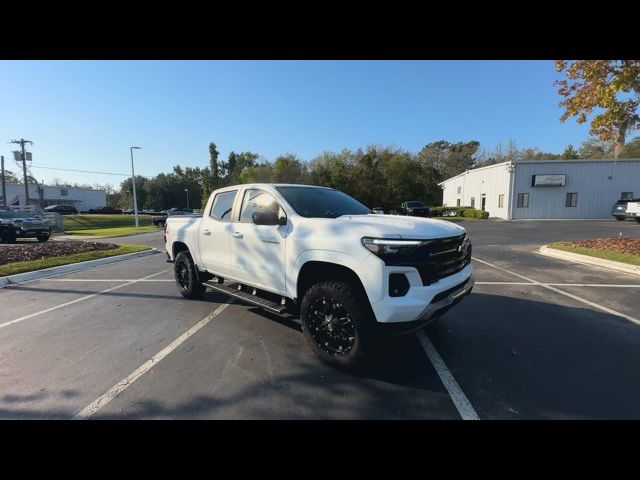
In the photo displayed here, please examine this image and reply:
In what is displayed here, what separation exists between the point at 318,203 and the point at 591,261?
29.9 ft

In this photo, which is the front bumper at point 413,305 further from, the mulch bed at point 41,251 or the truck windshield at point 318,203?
the mulch bed at point 41,251

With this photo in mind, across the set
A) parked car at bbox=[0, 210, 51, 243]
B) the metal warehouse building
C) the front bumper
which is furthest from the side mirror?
the metal warehouse building

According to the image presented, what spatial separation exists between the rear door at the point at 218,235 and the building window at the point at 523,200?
32.1 m

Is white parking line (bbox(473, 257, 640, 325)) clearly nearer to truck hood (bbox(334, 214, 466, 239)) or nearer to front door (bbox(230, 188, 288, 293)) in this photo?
truck hood (bbox(334, 214, 466, 239))

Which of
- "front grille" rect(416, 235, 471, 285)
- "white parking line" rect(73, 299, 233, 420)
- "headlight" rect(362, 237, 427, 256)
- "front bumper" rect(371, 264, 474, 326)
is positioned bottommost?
"white parking line" rect(73, 299, 233, 420)

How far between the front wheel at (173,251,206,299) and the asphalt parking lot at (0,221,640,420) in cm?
22

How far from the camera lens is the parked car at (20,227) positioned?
1541 cm

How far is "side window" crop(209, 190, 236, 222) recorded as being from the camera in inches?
191

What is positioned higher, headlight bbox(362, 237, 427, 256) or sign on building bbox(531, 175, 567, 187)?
sign on building bbox(531, 175, 567, 187)

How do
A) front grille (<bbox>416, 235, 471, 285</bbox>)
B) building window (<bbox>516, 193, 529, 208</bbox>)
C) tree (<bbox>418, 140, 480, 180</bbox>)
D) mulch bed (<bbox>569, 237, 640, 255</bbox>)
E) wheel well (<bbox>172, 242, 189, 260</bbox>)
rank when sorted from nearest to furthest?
A: 1. front grille (<bbox>416, 235, 471, 285</bbox>)
2. wheel well (<bbox>172, 242, 189, 260</bbox>)
3. mulch bed (<bbox>569, 237, 640, 255</bbox>)
4. building window (<bbox>516, 193, 529, 208</bbox>)
5. tree (<bbox>418, 140, 480, 180</bbox>)

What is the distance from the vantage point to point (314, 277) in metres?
3.58

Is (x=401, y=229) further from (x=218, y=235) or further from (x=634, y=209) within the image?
(x=634, y=209)

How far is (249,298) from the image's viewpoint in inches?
169
